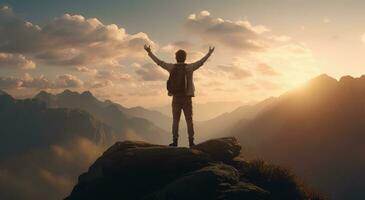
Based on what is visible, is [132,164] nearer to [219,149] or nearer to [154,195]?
[154,195]

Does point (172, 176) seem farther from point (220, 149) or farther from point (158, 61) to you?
point (158, 61)

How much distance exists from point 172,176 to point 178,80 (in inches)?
159

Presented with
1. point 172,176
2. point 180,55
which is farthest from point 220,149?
point 180,55

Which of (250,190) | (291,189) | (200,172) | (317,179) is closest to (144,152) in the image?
(200,172)

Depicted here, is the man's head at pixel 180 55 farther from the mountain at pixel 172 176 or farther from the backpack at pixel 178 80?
the mountain at pixel 172 176

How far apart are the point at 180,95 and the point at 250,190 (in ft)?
17.8

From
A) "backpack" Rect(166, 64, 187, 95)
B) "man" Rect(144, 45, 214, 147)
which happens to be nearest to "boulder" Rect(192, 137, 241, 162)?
"man" Rect(144, 45, 214, 147)

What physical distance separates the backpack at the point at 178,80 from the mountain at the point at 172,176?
98.5 inches

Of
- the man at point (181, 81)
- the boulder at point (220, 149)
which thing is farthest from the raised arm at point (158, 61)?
the boulder at point (220, 149)

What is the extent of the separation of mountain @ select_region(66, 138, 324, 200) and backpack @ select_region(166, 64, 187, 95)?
8.21ft

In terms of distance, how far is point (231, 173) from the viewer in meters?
14.5

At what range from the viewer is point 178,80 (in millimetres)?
17344

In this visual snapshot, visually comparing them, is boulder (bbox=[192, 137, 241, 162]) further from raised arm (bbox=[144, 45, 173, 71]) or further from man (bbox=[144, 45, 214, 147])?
raised arm (bbox=[144, 45, 173, 71])

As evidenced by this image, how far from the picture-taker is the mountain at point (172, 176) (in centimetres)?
1387
